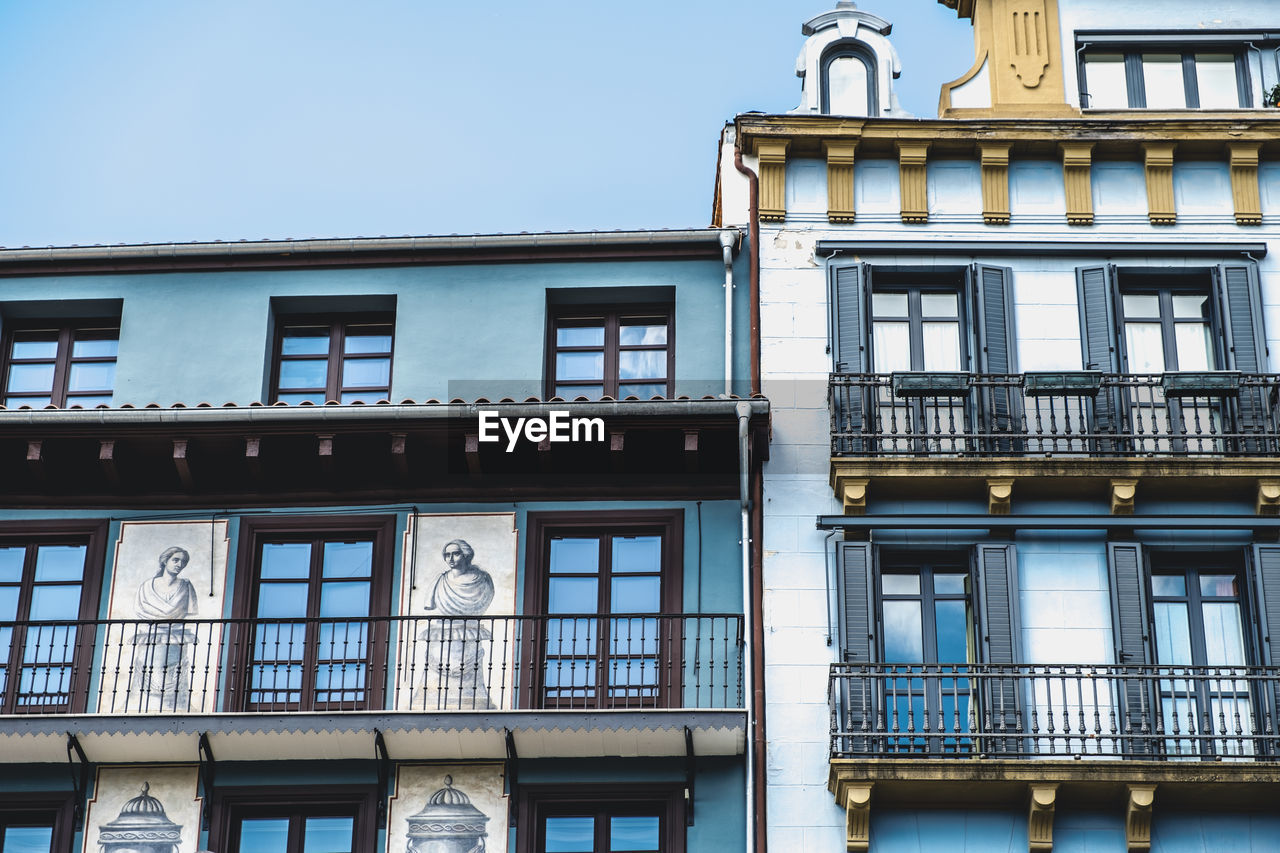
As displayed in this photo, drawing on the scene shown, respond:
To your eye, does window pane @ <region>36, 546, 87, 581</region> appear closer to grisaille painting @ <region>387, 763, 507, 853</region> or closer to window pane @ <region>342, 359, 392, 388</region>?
window pane @ <region>342, 359, 392, 388</region>

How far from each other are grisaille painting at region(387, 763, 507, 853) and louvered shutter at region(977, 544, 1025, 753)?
208 inches

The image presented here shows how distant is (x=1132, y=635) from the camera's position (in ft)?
69.2

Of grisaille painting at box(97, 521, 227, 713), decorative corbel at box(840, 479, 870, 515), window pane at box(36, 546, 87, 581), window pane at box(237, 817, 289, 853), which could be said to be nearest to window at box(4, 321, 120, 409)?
window pane at box(36, 546, 87, 581)

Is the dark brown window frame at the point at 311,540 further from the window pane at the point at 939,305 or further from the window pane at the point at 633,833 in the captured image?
the window pane at the point at 939,305

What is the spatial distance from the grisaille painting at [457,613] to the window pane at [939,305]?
5.69m

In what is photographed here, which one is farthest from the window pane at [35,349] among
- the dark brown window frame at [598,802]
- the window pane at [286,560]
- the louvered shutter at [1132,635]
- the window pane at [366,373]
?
the louvered shutter at [1132,635]

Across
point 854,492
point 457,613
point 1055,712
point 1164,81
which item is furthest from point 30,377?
point 1164,81

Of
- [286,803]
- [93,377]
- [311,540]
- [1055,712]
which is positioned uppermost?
[93,377]

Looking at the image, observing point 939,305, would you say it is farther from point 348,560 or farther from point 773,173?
point 348,560

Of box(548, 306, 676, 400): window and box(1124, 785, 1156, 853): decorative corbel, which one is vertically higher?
box(548, 306, 676, 400): window

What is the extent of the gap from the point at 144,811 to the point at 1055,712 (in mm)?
9853

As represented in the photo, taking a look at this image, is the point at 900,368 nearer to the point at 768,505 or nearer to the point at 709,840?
the point at 768,505

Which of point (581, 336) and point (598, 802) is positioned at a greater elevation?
point (581, 336)

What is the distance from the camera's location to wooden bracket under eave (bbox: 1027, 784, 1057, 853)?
19766 millimetres
